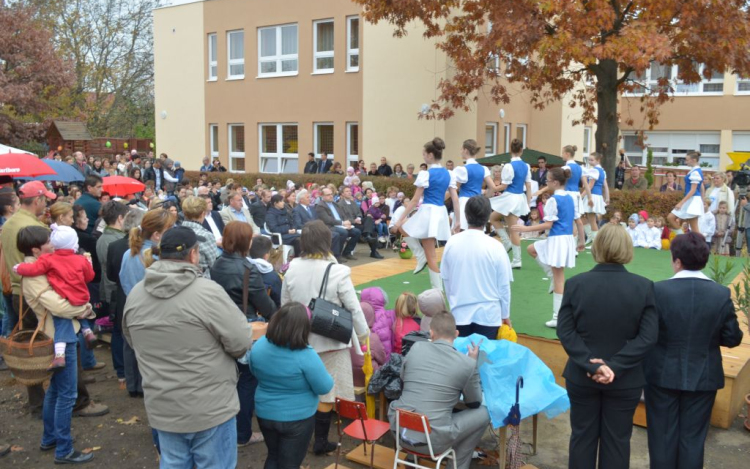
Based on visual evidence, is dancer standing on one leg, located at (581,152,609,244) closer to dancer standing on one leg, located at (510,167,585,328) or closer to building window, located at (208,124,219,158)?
dancer standing on one leg, located at (510,167,585,328)

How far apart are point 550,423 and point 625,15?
36.1ft

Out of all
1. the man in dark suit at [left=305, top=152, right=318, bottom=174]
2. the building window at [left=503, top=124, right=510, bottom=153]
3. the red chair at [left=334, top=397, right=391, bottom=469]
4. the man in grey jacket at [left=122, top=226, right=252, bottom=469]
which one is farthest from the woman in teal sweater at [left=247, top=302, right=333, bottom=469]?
the building window at [left=503, top=124, right=510, bottom=153]

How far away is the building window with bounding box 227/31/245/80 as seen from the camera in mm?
22422

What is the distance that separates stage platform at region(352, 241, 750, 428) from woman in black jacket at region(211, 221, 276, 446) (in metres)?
2.69

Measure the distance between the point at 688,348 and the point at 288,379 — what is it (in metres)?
2.36

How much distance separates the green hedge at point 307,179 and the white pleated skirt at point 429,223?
7.02 m

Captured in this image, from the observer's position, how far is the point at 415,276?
966 centimetres

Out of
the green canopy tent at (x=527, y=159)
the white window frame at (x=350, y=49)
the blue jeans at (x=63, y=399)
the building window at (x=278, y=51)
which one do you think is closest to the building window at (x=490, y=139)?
the green canopy tent at (x=527, y=159)

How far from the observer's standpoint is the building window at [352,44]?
779 inches

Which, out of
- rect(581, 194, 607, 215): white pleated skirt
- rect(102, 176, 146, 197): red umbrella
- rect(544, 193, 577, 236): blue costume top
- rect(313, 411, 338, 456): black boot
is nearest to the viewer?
rect(313, 411, 338, 456): black boot

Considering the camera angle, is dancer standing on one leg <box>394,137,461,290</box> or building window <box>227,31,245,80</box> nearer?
dancer standing on one leg <box>394,137,461,290</box>

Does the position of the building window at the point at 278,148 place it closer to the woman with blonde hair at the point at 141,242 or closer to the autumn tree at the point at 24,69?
the autumn tree at the point at 24,69

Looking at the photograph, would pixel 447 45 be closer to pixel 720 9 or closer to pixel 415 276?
pixel 720 9

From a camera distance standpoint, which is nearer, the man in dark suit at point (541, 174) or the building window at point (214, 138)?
the man in dark suit at point (541, 174)
